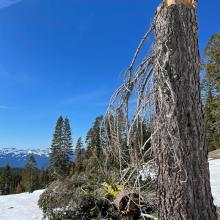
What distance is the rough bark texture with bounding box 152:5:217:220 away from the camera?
3.38 m

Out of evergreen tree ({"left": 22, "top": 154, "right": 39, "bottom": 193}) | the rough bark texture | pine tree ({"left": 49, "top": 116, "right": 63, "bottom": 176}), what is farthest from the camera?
evergreen tree ({"left": 22, "top": 154, "right": 39, "bottom": 193})

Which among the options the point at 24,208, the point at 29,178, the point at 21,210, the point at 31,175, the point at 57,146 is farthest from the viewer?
the point at 29,178

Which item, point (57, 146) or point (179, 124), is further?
point (57, 146)

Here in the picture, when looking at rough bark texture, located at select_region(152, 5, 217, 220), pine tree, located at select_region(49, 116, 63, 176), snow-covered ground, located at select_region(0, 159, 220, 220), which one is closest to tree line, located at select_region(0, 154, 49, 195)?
pine tree, located at select_region(49, 116, 63, 176)

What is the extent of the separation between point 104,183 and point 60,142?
43.1 metres

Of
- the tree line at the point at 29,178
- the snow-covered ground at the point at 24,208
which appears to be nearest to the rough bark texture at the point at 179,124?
the snow-covered ground at the point at 24,208

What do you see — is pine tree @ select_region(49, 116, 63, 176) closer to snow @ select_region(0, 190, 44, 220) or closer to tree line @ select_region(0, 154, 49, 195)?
tree line @ select_region(0, 154, 49, 195)

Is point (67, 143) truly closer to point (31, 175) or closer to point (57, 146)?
point (57, 146)

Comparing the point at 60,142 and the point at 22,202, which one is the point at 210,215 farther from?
the point at 60,142

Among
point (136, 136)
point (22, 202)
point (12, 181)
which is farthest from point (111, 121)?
point (12, 181)

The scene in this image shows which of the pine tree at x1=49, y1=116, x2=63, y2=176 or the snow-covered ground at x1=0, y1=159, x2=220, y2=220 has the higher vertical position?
the pine tree at x1=49, y1=116, x2=63, y2=176

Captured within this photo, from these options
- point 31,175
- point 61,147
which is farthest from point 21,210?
point 31,175

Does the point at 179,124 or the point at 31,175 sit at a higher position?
the point at 31,175

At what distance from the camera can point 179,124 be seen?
3.43 meters
